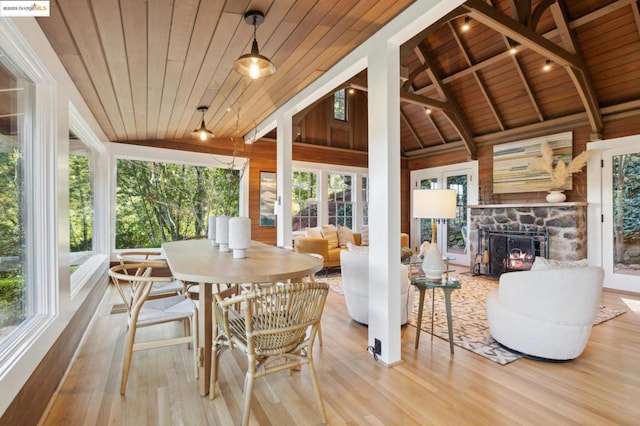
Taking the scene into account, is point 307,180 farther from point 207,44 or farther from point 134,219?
point 207,44

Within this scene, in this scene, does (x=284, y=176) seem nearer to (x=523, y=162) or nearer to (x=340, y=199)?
(x=340, y=199)

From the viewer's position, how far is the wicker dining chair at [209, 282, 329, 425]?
4.93 ft

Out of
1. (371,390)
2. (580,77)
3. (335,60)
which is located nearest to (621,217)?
(580,77)

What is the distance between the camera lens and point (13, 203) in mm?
1743

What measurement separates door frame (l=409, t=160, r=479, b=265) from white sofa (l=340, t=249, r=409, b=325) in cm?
392

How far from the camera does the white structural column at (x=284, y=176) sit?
4195mm

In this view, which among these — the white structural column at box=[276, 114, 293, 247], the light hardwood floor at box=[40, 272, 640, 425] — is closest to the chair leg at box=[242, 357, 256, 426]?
the light hardwood floor at box=[40, 272, 640, 425]

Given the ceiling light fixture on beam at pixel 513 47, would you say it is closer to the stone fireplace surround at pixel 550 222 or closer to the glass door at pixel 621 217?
the glass door at pixel 621 217

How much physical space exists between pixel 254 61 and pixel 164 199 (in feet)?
18.1

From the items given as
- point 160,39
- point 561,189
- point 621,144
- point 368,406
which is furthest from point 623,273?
point 160,39

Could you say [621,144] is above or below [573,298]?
above

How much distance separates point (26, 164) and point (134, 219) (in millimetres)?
4783

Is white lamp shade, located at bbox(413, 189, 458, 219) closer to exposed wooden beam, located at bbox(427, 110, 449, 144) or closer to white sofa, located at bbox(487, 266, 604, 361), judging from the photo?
white sofa, located at bbox(487, 266, 604, 361)

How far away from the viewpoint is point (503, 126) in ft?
20.0
